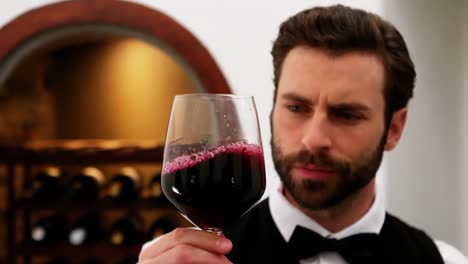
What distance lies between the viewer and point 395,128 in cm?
185

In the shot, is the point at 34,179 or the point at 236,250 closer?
the point at 236,250

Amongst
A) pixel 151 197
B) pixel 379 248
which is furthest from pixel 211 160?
pixel 151 197

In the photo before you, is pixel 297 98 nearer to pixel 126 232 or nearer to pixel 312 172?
pixel 312 172

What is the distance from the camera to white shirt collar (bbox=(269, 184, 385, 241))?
1.70 meters

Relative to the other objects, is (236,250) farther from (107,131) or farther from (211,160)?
(107,131)

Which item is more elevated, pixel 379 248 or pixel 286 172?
pixel 286 172

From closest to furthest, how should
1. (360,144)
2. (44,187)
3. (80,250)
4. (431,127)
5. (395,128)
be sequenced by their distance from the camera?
1. (360,144)
2. (395,128)
3. (431,127)
4. (80,250)
5. (44,187)

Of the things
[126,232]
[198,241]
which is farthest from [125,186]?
[198,241]

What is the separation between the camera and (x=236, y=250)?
5.59 ft

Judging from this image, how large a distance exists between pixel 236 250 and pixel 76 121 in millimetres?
2817

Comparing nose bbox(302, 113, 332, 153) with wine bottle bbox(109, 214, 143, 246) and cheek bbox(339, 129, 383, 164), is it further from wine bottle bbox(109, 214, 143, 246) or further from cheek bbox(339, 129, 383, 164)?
wine bottle bbox(109, 214, 143, 246)

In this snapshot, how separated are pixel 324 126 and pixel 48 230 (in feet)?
7.44

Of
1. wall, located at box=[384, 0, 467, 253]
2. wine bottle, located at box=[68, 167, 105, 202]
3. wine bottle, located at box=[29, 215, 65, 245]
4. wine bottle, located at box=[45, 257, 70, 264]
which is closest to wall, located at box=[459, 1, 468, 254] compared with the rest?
wall, located at box=[384, 0, 467, 253]

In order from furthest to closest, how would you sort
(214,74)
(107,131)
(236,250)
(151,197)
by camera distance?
(107,131) → (151,197) → (214,74) → (236,250)
